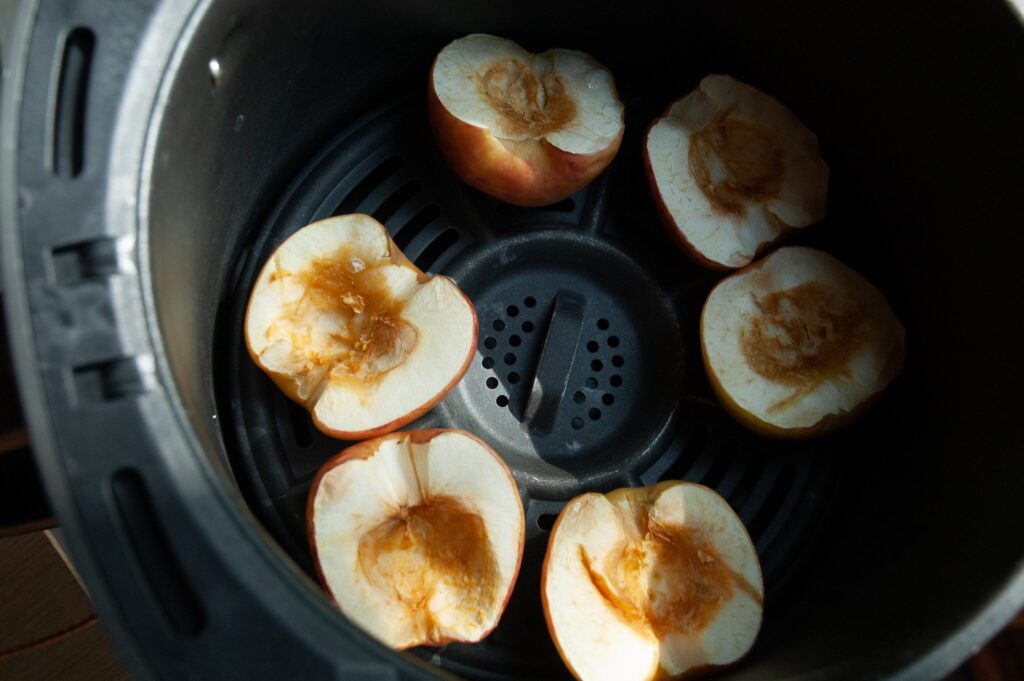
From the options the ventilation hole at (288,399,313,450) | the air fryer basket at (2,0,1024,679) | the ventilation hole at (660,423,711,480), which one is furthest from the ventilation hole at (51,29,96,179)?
the ventilation hole at (660,423,711,480)

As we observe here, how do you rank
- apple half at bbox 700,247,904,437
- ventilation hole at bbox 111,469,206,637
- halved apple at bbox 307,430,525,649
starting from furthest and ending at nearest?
apple half at bbox 700,247,904,437 → halved apple at bbox 307,430,525,649 → ventilation hole at bbox 111,469,206,637

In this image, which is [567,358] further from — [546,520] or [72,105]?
[72,105]

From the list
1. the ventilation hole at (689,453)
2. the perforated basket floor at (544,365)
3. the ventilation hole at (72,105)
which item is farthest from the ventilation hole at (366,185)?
the ventilation hole at (689,453)

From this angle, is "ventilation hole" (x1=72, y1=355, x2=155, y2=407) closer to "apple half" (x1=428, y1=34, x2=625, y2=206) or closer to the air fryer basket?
the air fryer basket

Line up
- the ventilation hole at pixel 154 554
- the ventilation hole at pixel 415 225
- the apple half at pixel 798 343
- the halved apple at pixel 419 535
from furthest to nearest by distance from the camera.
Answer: the ventilation hole at pixel 415 225, the apple half at pixel 798 343, the halved apple at pixel 419 535, the ventilation hole at pixel 154 554

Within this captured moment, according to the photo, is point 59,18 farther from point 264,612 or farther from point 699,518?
point 699,518

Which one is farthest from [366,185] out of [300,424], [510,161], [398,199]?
[300,424]

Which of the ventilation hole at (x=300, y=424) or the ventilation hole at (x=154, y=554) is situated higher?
the ventilation hole at (x=154, y=554)

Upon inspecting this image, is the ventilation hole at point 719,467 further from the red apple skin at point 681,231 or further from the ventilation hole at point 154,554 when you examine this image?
the ventilation hole at point 154,554
